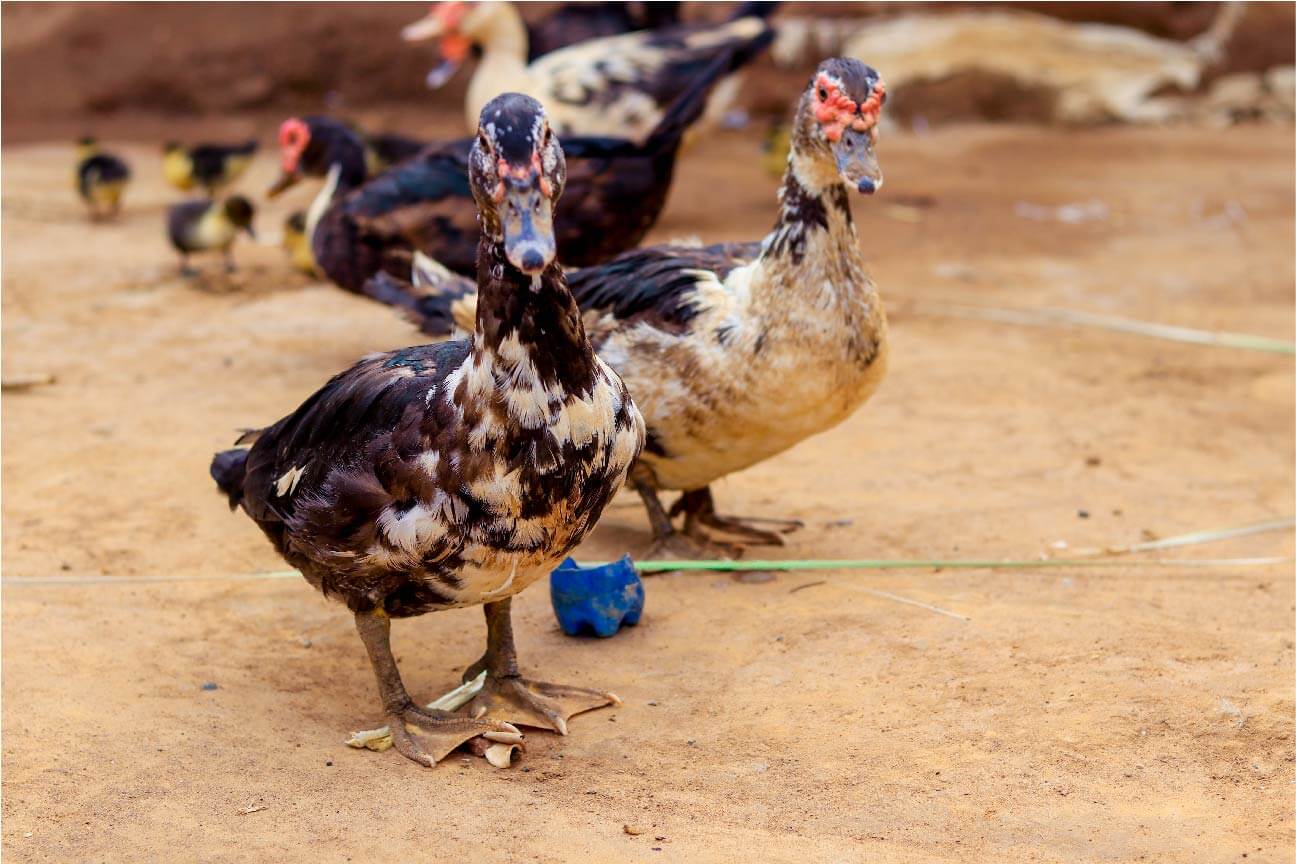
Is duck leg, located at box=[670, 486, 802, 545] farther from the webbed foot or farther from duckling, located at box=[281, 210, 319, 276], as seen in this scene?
duckling, located at box=[281, 210, 319, 276]

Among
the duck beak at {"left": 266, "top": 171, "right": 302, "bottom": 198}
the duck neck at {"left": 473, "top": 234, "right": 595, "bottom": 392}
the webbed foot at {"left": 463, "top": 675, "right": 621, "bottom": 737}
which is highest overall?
the duck neck at {"left": 473, "top": 234, "right": 595, "bottom": 392}

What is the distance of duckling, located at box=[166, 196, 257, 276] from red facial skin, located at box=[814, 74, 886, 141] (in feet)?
15.8

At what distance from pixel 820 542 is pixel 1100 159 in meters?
7.26

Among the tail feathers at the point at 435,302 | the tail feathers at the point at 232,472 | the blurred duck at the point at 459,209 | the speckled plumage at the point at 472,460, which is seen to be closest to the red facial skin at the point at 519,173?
the speckled plumage at the point at 472,460

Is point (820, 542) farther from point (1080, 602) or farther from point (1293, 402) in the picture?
point (1293, 402)

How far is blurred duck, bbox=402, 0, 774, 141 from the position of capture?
8820 millimetres

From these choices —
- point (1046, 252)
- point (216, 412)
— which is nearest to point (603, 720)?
point (216, 412)

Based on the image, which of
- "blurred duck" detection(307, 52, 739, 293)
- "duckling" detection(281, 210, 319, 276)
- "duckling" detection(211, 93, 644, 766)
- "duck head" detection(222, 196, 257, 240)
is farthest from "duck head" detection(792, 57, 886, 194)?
"duck head" detection(222, 196, 257, 240)

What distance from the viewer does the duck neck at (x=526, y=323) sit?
10.6ft

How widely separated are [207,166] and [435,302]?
5091 millimetres

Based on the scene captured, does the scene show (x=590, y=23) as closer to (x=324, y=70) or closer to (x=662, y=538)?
(x=324, y=70)

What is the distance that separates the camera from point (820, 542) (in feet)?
16.6

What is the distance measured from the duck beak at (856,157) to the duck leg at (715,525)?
125 cm

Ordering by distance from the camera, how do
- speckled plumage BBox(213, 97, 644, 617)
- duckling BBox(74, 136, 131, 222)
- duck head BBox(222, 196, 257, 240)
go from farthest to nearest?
duckling BBox(74, 136, 131, 222), duck head BBox(222, 196, 257, 240), speckled plumage BBox(213, 97, 644, 617)
